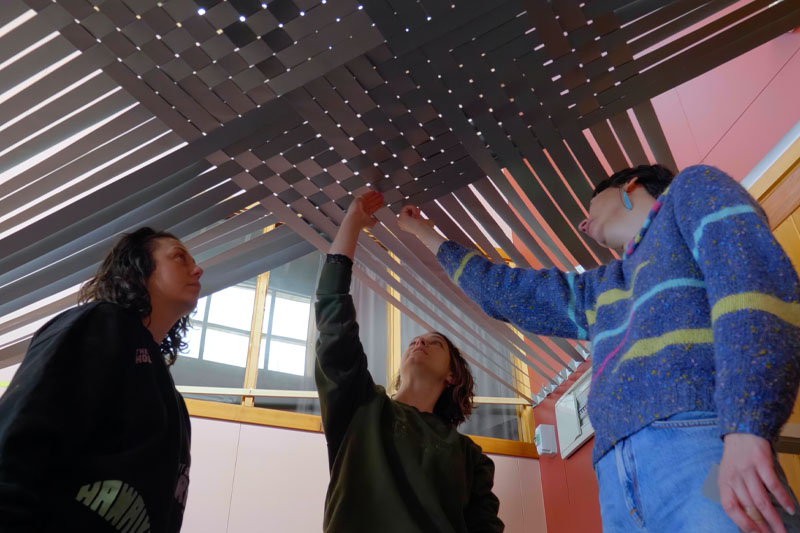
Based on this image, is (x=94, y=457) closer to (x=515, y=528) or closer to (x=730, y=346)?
(x=730, y=346)

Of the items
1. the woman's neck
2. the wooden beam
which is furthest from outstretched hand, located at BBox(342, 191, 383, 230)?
the wooden beam

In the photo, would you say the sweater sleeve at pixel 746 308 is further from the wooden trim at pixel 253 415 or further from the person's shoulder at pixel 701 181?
the wooden trim at pixel 253 415

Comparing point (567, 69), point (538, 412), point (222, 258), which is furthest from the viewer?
point (538, 412)

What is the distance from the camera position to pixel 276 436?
7.16ft

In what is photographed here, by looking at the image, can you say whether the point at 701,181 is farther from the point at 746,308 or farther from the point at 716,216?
the point at 746,308

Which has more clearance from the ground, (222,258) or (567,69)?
(567,69)

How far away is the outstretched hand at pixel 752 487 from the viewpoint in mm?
698

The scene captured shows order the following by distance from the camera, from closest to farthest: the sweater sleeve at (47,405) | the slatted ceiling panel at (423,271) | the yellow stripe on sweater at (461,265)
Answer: the sweater sleeve at (47,405) < the yellow stripe on sweater at (461,265) < the slatted ceiling panel at (423,271)

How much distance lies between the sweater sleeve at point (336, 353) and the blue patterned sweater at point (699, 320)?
1.65ft

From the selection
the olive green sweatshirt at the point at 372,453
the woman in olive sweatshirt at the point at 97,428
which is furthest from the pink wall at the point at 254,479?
the woman in olive sweatshirt at the point at 97,428

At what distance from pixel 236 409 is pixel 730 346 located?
169 cm

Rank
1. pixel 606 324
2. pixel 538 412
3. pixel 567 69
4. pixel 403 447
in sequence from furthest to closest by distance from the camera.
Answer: pixel 538 412, pixel 403 447, pixel 567 69, pixel 606 324

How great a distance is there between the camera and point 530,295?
1259 millimetres

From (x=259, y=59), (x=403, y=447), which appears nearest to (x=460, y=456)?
(x=403, y=447)
